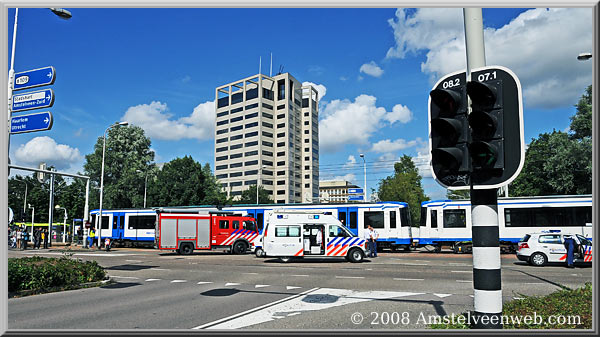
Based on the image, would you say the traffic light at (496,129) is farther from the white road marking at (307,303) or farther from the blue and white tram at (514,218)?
the blue and white tram at (514,218)

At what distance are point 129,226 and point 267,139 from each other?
8666cm

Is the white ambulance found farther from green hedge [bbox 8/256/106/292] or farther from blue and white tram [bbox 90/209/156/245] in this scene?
blue and white tram [bbox 90/209/156/245]

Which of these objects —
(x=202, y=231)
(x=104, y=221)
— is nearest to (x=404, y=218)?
(x=202, y=231)

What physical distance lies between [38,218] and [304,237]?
7580cm

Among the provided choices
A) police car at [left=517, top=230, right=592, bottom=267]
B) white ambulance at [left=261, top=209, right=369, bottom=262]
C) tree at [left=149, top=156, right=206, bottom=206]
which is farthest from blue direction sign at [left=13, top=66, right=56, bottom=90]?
tree at [left=149, top=156, right=206, bottom=206]

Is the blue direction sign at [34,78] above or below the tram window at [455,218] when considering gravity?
above

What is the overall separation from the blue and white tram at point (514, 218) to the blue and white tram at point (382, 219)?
131 cm

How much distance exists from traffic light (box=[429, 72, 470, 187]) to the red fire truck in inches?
942

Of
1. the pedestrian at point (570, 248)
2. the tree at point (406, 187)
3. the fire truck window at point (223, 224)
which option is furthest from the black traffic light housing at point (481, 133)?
the tree at point (406, 187)

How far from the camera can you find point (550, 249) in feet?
60.4

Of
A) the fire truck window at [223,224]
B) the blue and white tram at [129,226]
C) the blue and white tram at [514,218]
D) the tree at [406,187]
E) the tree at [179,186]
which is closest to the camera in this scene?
the blue and white tram at [514,218]

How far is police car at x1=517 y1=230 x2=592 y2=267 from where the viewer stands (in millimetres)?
18031

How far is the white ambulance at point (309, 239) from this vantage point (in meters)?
20.2

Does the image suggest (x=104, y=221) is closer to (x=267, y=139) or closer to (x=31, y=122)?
(x=31, y=122)
